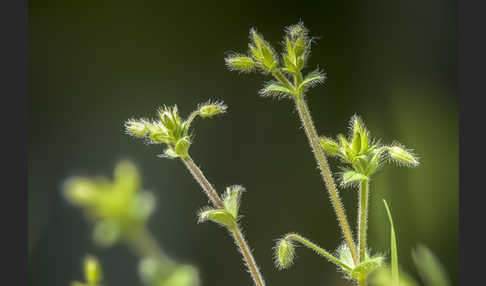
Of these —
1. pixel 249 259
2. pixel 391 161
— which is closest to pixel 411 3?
pixel 391 161

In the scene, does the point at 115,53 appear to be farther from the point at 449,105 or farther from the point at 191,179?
the point at 449,105

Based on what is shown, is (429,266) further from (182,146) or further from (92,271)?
A: (92,271)

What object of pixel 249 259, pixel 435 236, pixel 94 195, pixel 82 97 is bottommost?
pixel 435 236

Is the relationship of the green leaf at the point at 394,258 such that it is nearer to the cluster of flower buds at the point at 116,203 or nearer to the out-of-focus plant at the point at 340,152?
the out-of-focus plant at the point at 340,152

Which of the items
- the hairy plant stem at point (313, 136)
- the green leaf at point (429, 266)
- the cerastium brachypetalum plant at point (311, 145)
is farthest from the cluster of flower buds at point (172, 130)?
the green leaf at point (429, 266)

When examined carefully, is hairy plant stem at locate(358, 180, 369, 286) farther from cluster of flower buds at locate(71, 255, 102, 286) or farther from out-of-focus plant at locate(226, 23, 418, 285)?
cluster of flower buds at locate(71, 255, 102, 286)

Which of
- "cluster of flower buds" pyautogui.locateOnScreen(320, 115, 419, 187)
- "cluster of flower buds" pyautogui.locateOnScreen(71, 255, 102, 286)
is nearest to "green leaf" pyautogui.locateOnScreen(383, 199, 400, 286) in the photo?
"cluster of flower buds" pyautogui.locateOnScreen(320, 115, 419, 187)
